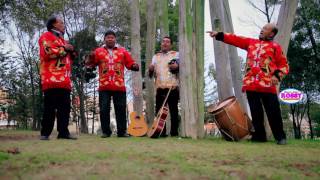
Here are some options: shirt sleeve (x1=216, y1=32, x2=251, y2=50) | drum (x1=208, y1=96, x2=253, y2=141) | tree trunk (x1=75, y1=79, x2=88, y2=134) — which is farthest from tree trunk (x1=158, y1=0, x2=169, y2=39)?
tree trunk (x1=75, y1=79, x2=88, y2=134)

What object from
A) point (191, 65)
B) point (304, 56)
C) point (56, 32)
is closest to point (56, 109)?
point (56, 32)

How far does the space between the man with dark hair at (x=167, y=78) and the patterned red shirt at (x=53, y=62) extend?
6.81ft

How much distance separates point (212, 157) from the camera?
4539mm

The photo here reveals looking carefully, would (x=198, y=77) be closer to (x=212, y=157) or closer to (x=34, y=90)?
(x=212, y=157)

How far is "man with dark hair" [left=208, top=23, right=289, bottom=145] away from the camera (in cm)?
688

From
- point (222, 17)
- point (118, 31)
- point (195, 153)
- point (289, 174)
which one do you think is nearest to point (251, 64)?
point (222, 17)

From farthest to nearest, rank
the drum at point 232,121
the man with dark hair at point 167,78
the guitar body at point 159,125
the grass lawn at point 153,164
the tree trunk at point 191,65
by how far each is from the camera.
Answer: the man with dark hair at point 167,78 → the guitar body at point 159,125 → the tree trunk at point 191,65 → the drum at point 232,121 → the grass lawn at point 153,164

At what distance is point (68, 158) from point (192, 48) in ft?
13.5

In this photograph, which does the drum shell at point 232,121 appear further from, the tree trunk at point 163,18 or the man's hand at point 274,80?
the tree trunk at point 163,18

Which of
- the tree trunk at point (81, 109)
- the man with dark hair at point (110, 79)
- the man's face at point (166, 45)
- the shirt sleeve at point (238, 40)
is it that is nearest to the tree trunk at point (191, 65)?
the shirt sleeve at point (238, 40)

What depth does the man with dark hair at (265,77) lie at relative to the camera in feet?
22.6

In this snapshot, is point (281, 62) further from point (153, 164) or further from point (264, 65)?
point (153, 164)

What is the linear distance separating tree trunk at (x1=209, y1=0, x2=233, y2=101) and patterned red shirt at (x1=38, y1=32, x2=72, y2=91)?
2876mm

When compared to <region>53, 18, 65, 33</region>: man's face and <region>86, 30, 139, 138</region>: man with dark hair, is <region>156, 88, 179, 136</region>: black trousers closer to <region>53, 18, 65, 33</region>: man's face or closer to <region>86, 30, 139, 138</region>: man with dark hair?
<region>86, 30, 139, 138</region>: man with dark hair
